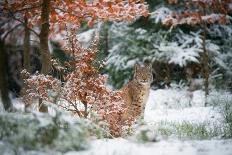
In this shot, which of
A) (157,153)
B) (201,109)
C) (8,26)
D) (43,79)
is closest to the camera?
(157,153)

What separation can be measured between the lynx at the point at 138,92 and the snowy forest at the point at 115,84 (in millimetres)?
20

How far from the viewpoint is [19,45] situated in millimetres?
17578

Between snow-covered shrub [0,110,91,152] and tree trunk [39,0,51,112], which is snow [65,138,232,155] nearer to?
snow-covered shrub [0,110,91,152]

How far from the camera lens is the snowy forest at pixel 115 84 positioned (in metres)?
4.96

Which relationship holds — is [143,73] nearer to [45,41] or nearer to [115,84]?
[45,41]

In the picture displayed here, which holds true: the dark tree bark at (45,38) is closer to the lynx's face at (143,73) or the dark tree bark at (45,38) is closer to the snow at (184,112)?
the lynx's face at (143,73)

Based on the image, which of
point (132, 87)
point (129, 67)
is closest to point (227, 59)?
point (129, 67)

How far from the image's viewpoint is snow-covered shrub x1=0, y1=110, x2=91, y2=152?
482cm

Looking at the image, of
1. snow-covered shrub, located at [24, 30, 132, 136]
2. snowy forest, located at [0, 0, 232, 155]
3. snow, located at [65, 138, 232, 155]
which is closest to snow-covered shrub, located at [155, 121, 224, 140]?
snowy forest, located at [0, 0, 232, 155]

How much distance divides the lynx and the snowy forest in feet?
0.07

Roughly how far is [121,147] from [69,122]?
25.4 inches

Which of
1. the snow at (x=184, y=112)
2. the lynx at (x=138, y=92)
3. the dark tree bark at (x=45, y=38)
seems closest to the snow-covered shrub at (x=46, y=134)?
the dark tree bark at (x=45, y=38)

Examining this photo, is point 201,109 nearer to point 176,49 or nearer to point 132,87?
point 132,87

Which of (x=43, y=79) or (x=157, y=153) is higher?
(x=43, y=79)
